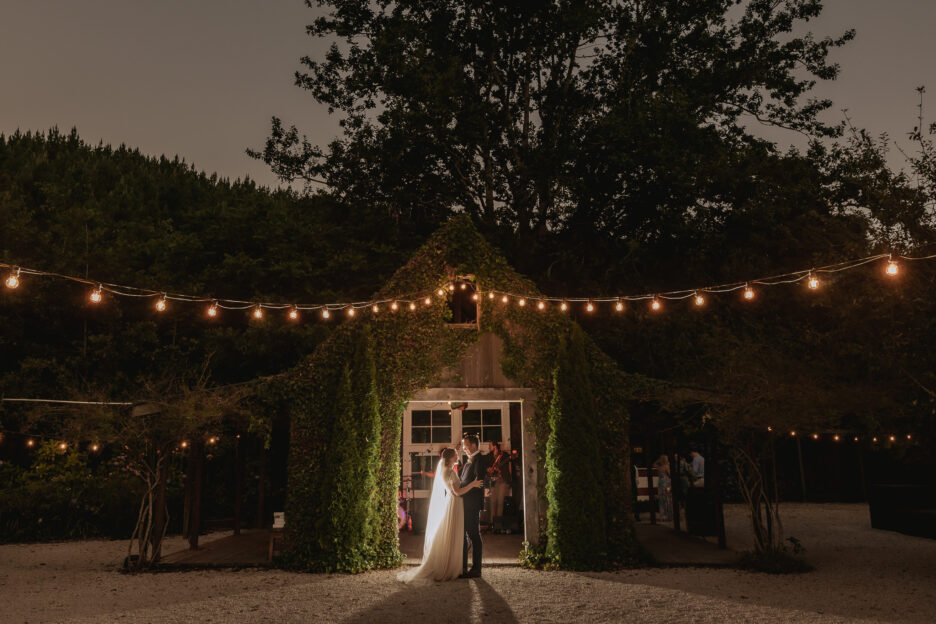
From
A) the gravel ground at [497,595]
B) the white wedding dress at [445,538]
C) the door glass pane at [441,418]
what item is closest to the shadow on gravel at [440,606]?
the gravel ground at [497,595]

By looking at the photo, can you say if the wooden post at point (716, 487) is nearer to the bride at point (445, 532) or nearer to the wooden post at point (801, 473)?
the bride at point (445, 532)

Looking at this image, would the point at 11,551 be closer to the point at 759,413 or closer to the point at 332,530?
the point at 332,530

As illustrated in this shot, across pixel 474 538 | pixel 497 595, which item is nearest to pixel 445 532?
pixel 474 538

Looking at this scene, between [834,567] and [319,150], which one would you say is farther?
[319,150]

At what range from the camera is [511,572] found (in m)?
8.59

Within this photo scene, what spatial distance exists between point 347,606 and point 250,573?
2.52 meters

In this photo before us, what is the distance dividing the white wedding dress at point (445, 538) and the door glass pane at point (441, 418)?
4.48m

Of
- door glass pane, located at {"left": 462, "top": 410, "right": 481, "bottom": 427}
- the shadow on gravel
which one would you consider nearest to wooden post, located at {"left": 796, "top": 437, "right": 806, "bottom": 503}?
door glass pane, located at {"left": 462, "top": 410, "right": 481, "bottom": 427}

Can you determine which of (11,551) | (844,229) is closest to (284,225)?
(11,551)

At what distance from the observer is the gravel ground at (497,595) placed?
244 inches

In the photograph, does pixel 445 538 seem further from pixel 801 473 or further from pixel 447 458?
pixel 801 473

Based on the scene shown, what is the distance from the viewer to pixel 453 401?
9406mm

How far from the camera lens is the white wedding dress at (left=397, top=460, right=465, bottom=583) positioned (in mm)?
Answer: 8102

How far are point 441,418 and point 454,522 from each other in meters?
4.75
